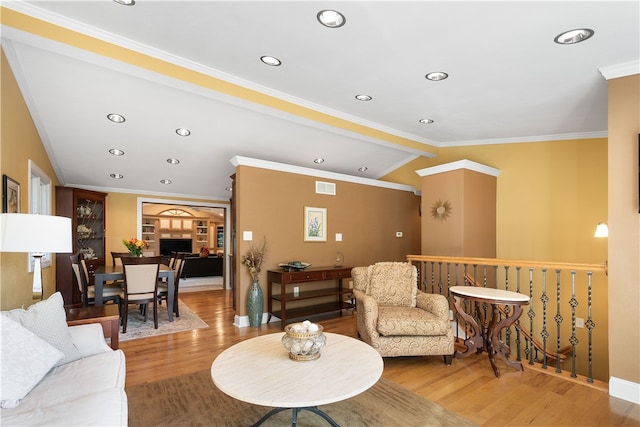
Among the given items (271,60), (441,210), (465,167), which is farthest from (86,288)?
(465,167)

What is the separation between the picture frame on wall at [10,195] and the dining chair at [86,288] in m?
1.73

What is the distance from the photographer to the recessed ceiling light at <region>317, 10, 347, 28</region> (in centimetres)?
221

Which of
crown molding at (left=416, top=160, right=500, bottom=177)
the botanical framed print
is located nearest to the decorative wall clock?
crown molding at (left=416, top=160, right=500, bottom=177)

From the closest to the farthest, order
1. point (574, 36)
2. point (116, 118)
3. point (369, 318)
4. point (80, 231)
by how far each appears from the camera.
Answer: point (574, 36)
point (369, 318)
point (116, 118)
point (80, 231)

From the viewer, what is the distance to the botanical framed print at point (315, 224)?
533cm

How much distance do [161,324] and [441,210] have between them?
14.7ft

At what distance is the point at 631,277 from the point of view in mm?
2600

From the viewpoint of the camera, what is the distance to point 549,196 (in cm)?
495

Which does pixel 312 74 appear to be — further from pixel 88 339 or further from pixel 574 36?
pixel 88 339

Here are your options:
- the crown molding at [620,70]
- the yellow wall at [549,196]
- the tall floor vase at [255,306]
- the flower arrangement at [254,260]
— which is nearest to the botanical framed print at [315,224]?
the flower arrangement at [254,260]

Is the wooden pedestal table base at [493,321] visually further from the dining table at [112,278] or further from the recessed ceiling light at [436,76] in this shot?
the dining table at [112,278]

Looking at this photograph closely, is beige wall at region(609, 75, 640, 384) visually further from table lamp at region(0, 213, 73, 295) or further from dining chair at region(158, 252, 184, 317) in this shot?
dining chair at region(158, 252, 184, 317)

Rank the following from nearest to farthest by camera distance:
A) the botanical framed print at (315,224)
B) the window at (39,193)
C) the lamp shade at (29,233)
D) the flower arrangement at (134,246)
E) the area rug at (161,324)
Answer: the lamp shade at (29,233) < the window at (39,193) < the area rug at (161,324) < the flower arrangement at (134,246) < the botanical framed print at (315,224)

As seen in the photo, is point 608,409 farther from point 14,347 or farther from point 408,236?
point 408,236
